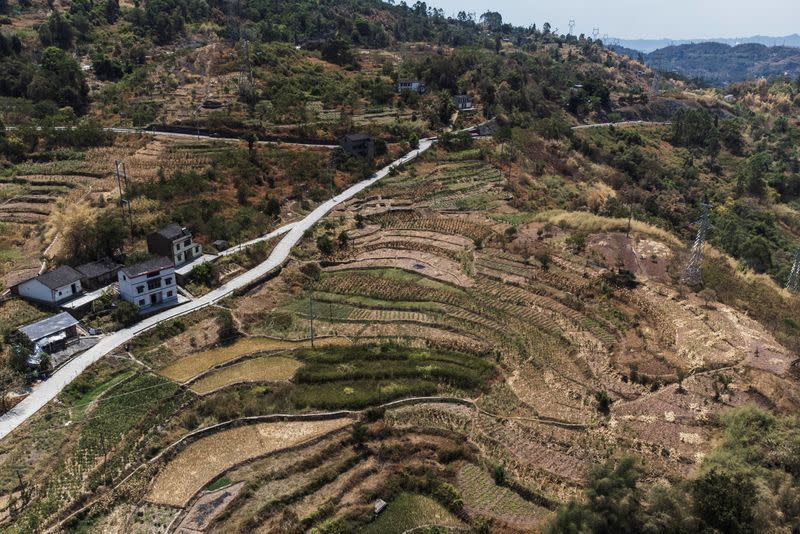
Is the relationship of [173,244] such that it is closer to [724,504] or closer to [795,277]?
[724,504]

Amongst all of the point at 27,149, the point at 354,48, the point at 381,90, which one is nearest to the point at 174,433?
the point at 27,149

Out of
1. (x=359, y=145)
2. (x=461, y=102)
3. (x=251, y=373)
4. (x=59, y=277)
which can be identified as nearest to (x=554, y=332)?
(x=251, y=373)

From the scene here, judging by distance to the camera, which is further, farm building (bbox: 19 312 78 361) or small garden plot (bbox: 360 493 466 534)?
farm building (bbox: 19 312 78 361)

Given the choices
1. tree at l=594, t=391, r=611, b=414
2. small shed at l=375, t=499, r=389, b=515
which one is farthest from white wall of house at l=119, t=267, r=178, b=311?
tree at l=594, t=391, r=611, b=414

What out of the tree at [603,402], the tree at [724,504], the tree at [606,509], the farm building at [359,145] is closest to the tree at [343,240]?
the farm building at [359,145]

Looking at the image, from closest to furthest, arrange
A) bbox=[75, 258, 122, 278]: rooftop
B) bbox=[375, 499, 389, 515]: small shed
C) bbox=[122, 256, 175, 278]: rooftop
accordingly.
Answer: bbox=[375, 499, 389, 515]: small shed
bbox=[122, 256, 175, 278]: rooftop
bbox=[75, 258, 122, 278]: rooftop

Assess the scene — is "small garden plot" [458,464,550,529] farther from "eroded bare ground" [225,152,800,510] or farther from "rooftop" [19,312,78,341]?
"rooftop" [19,312,78,341]
